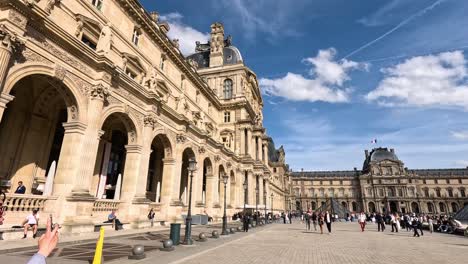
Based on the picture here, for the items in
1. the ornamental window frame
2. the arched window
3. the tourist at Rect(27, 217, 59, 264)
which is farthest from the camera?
the arched window

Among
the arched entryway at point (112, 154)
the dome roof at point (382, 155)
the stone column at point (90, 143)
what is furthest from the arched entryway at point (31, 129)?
the dome roof at point (382, 155)

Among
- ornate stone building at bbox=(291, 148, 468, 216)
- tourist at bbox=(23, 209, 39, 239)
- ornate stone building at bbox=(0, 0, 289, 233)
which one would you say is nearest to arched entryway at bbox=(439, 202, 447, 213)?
ornate stone building at bbox=(291, 148, 468, 216)

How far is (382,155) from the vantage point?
104m

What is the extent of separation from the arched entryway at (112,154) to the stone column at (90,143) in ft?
8.28

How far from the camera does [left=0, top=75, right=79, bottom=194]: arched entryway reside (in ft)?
45.6

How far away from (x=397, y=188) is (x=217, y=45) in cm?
9251

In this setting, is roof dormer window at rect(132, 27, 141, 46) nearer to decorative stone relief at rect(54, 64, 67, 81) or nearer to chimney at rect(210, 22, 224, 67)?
decorative stone relief at rect(54, 64, 67, 81)

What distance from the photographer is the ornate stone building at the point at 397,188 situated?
95500mm

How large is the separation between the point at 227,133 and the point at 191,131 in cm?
1529

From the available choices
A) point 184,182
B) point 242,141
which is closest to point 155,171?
point 184,182

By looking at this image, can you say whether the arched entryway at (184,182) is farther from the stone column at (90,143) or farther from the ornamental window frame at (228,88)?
the ornamental window frame at (228,88)

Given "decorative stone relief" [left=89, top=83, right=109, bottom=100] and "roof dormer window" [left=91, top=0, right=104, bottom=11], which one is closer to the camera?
"decorative stone relief" [left=89, top=83, right=109, bottom=100]

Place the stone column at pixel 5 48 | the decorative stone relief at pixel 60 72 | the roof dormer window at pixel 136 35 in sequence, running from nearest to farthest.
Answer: the stone column at pixel 5 48 < the decorative stone relief at pixel 60 72 < the roof dormer window at pixel 136 35

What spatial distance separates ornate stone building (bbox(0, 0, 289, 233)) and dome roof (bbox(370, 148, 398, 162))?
315ft
